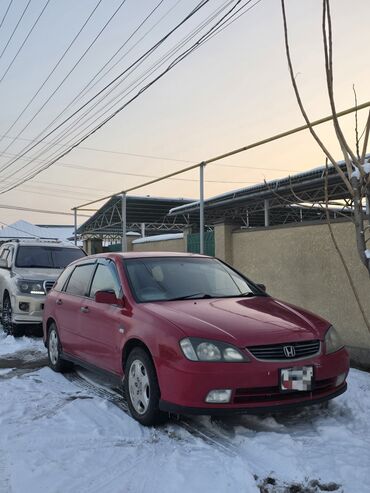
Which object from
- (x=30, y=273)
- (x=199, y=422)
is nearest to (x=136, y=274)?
(x=199, y=422)

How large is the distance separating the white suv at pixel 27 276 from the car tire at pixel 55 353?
2203 millimetres

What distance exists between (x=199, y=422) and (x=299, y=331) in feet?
3.74

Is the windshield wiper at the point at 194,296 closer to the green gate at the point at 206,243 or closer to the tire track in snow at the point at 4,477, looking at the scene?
the tire track in snow at the point at 4,477

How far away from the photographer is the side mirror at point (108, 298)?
16.6 feet

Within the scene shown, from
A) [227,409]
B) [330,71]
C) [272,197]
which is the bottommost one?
[227,409]

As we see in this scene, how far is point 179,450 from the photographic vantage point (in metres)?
3.82

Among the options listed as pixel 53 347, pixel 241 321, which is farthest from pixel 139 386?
pixel 53 347

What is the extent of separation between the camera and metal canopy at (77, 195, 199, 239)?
22.8 metres

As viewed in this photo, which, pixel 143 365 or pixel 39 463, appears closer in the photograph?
pixel 39 463

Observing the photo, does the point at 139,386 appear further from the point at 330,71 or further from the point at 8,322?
the point at 8,322

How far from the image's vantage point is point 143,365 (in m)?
4.44

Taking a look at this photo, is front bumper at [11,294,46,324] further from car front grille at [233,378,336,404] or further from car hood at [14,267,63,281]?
car front grille at [233,378,336,404]

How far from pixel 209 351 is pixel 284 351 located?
0.59 m

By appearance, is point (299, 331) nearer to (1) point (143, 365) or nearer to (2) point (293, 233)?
(1) point (143, 365)
